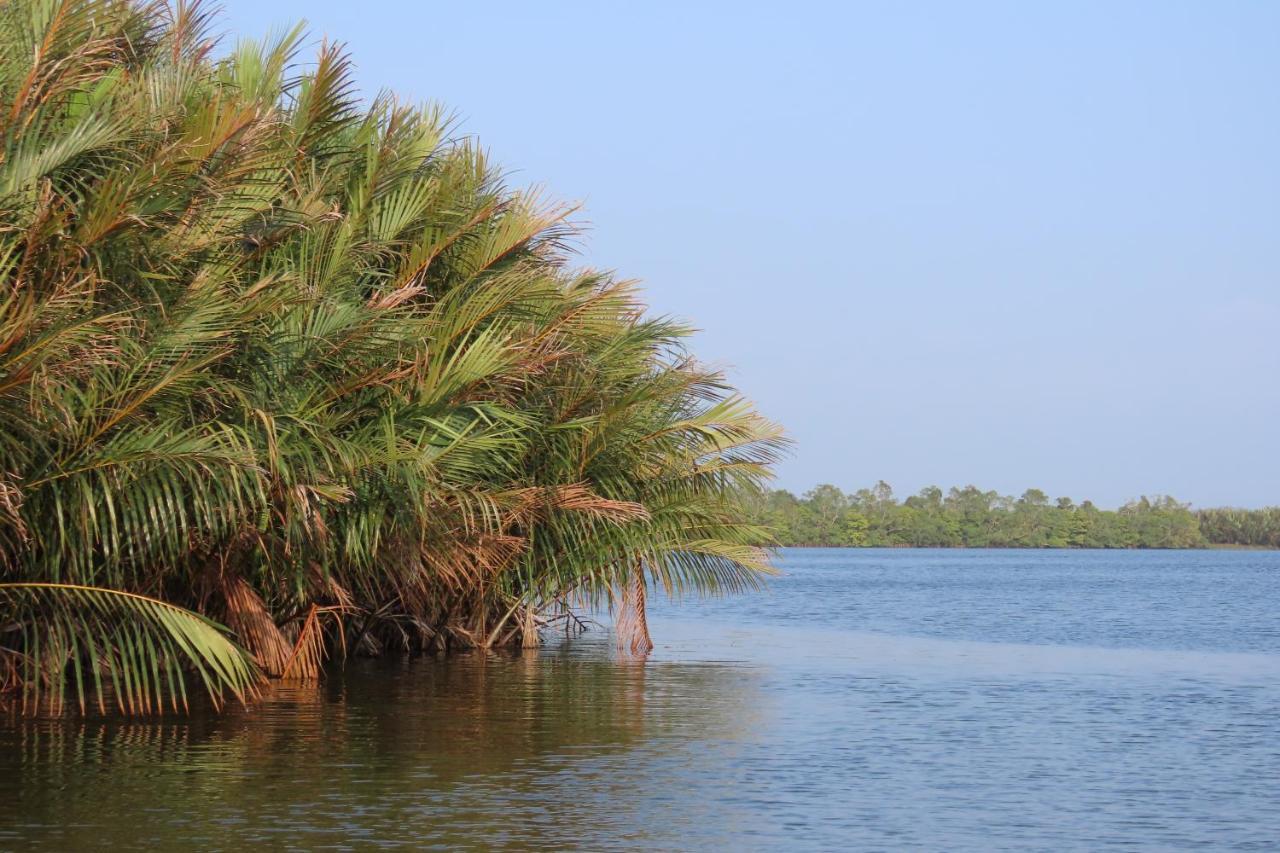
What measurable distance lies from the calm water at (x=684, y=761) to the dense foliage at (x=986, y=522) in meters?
133

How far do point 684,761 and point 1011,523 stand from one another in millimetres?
148770

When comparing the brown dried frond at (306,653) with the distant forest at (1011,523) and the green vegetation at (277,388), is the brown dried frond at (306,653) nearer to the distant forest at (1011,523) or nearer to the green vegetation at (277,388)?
the green vegetation at (277,388)

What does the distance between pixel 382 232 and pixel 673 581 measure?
23.4 ft

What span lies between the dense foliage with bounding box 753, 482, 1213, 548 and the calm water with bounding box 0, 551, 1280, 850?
133 m

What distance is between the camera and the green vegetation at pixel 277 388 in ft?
39.9

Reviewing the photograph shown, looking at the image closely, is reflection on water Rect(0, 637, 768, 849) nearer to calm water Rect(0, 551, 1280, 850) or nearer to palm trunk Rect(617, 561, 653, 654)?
calm water Rect(0, 551, 1280, 850)

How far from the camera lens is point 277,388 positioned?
562 inches

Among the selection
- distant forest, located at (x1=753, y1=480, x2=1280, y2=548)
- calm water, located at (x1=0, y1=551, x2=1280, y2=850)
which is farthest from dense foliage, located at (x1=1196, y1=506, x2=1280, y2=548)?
calm water, located at (x1=0, y1=551, x2=1280, y2=850)

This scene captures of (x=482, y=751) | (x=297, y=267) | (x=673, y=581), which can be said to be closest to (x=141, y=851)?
(x=482, y=751)

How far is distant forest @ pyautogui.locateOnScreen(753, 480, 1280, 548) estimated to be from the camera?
154 metres

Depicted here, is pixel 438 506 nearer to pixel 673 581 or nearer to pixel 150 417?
pixel 150 417

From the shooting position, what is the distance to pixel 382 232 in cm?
1666

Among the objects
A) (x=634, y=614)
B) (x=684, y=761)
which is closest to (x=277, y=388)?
(x=684, y=761)

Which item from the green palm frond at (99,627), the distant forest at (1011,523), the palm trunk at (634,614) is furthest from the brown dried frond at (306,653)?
the distant forest at (1011,523)
